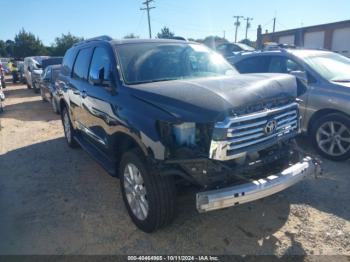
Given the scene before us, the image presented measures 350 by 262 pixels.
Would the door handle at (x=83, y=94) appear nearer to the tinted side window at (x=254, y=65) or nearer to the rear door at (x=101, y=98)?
the rear door at (x=101, y=98)

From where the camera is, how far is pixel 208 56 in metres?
4.49

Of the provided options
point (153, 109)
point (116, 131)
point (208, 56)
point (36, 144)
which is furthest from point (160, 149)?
point (36, 144)

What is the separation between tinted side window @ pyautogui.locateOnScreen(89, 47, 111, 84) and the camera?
12.9 ft

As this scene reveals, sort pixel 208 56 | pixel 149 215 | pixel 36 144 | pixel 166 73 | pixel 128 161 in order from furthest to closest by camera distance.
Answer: pixel 36 144, pixel 208 56, pixel 166 73, pixel 128 161, pixel 149 215

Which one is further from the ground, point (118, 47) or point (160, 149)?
point (118, 47)

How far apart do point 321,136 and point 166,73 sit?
301cm

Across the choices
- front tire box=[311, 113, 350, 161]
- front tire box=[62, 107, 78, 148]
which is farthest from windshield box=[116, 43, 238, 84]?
front tire box=[62, 107, 78, 148]

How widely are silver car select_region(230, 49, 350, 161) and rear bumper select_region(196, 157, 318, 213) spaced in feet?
7.76

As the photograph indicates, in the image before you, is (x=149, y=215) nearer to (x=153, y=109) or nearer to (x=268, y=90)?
(x=153, y=109)

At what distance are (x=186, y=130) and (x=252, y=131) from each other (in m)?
0.63

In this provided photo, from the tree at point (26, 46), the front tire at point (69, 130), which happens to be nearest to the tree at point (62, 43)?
the tree at point (26, 46)

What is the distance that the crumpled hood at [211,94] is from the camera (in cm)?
270

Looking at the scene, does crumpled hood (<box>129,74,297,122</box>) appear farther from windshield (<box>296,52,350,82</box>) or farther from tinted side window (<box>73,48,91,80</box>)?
windshield (<box>296,52,350,82</box>)

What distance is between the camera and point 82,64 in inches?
200
